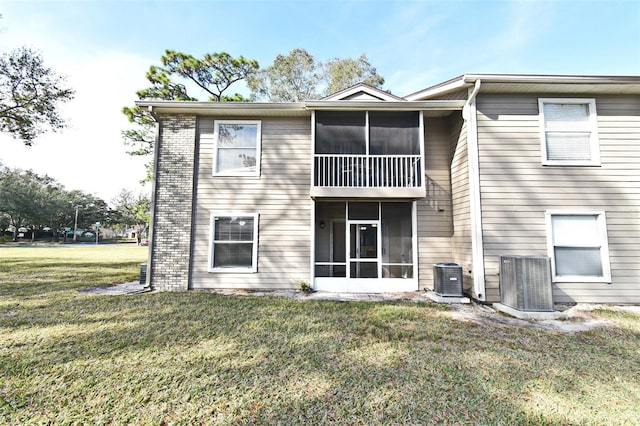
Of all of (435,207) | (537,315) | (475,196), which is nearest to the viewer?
(537,315)

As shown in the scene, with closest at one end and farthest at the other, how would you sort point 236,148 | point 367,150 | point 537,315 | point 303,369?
point 303,369 → point 537,315 → point 367,150 → point 236,148

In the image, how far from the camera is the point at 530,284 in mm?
5453

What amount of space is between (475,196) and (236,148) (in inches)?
246

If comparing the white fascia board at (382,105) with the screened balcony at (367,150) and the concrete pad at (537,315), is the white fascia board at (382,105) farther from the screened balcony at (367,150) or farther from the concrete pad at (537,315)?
the concrete pad at (537,315)

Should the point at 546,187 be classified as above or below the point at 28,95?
below

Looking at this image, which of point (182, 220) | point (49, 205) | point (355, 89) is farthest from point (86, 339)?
point (49, 205)

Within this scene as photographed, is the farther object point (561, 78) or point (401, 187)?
point (401, 187)

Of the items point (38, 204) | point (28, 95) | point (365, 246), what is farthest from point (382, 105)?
point (38, 204)

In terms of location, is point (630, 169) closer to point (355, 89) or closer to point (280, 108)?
point (355, 89)

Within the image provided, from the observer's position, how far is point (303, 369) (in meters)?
3.08

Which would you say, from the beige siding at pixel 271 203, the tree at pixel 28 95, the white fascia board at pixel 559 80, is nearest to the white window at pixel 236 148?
the beige siding at pixel 271 203

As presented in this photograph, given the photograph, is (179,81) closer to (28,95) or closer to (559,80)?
(28,95)

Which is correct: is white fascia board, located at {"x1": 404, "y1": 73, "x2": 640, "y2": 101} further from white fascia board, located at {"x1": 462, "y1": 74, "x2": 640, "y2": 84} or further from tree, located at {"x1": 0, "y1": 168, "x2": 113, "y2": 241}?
tree, located at {"x1": 0, "y1": 168, "x2": 113, "y2": 241}

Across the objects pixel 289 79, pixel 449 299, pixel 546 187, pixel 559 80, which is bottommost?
pixel 449 299
